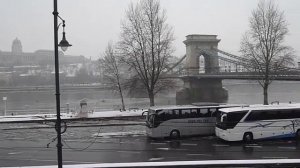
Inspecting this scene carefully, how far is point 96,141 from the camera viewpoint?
68.2 feet

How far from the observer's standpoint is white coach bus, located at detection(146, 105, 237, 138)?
70.9ft

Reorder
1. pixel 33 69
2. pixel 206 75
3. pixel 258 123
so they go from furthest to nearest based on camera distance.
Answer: pixel 33 69 < pixel 206 75 < pixel 258 123

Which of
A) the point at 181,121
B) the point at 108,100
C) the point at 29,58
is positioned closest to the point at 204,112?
the point at 181,121

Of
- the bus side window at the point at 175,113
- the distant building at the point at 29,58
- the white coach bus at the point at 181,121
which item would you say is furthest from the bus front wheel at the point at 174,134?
the distant building at the point at 29,58

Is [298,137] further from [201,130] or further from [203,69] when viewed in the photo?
[203,69]

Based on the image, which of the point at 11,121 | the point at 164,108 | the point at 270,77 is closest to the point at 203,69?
the point at 270,77

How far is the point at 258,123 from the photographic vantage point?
20.2 metres

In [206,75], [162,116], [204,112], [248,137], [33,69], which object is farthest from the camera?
[33,69]

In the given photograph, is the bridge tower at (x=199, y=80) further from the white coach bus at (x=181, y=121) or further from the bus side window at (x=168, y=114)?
the bus side window at (x=168, y=114)

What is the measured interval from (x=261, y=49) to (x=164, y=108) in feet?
63.3

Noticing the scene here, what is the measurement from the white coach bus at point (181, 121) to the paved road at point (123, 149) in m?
0.53

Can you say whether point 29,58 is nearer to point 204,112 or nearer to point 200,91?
point 200,91

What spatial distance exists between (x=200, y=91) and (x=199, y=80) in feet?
5.93

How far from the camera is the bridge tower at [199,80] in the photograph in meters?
57.3
